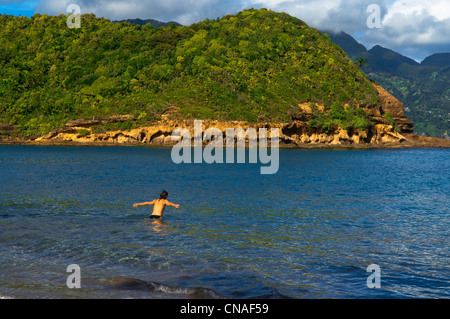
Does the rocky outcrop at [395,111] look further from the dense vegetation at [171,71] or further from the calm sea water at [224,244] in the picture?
the calm sea water at [224,244]

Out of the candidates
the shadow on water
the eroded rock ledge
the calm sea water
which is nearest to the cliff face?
the eroded rock ledge

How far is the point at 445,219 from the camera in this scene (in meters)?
23.4

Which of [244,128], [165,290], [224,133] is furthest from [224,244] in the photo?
[224,133]

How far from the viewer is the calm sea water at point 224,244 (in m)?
11.7

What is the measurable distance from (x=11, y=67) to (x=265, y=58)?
276 feet

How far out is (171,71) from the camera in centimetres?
13012

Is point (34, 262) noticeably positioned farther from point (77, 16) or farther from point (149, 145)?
point (77, 16)

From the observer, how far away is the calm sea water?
38.4 ft

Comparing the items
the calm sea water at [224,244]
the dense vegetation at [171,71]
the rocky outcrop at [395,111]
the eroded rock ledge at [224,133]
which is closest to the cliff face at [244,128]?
the eroded rock ledge at [224,133]

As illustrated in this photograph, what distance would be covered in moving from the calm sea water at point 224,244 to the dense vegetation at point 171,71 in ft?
267

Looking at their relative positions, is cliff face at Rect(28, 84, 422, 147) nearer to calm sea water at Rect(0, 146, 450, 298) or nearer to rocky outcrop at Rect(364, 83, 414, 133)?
rocky outcrop at Rect(364, 83, 414, 133)

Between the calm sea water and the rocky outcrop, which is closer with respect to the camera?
the calm sea water

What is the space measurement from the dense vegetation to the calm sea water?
267ft

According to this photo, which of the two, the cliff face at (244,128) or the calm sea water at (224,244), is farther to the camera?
the cliff face at (244,128)
